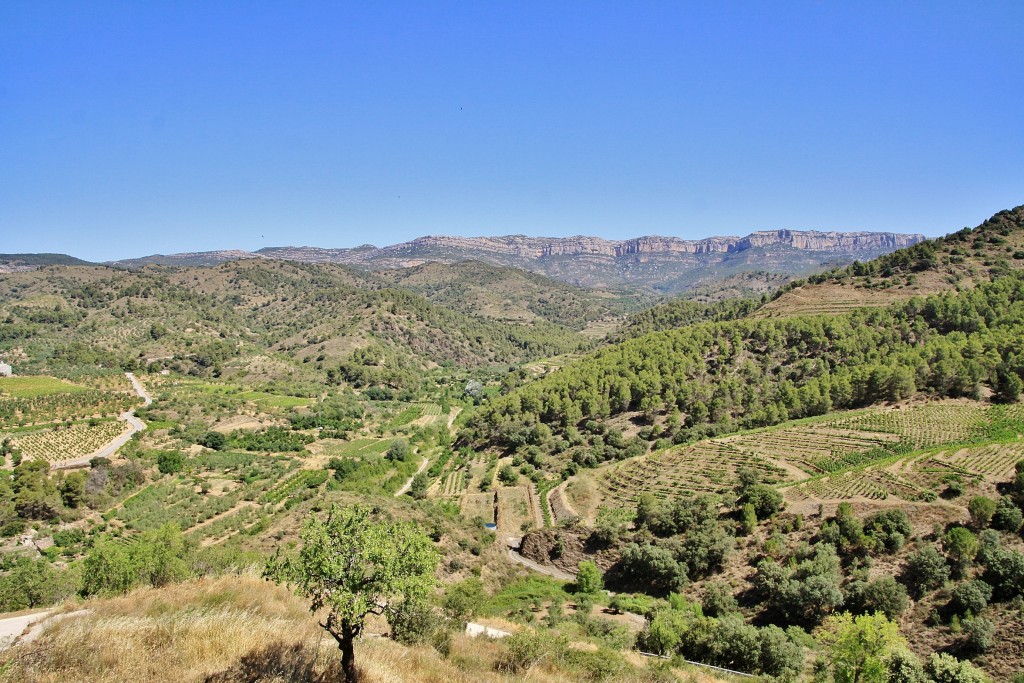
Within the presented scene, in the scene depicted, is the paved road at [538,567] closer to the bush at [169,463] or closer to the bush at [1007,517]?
the bush at [1007,517]

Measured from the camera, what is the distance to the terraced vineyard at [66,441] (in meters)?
64.9

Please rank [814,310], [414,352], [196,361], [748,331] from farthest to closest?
1. [414,352]
2. [196,361]
3. [814,310]
4. [748,331]

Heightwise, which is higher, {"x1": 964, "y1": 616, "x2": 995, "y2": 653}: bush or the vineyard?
the vineyard

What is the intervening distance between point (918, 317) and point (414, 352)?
138 m

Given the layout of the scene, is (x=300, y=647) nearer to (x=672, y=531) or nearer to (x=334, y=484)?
(x=672, y=531)

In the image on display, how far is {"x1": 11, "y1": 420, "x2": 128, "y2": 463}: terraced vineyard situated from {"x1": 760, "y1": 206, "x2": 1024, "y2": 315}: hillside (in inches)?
4826

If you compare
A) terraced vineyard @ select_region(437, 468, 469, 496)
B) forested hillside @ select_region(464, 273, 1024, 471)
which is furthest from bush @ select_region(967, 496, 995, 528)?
terraced vineyard @ select_region(437, 468, 469, 496)

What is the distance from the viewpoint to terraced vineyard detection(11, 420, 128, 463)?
6494 cm

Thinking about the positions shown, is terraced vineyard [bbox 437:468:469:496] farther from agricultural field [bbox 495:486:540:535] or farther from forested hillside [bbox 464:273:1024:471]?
forested hillside [bbox 464:273:1024:471]

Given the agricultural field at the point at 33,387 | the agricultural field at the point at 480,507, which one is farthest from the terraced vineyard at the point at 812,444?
the agricultural field at the point at 33,387

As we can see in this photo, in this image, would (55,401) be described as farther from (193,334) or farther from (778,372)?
(778,372)

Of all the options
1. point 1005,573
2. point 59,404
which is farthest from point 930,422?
point 59,404

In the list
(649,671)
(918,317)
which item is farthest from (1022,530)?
(918,317)

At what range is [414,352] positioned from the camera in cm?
17788
